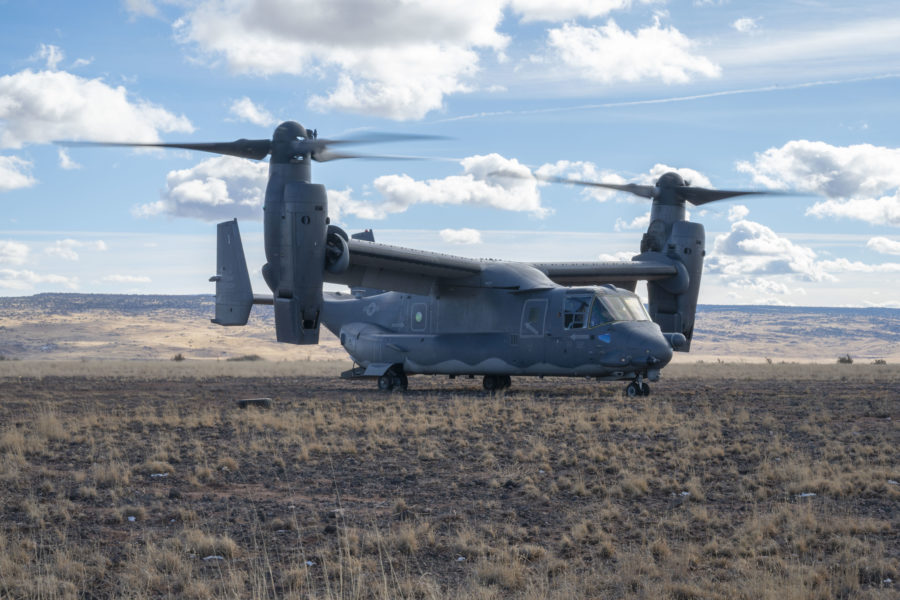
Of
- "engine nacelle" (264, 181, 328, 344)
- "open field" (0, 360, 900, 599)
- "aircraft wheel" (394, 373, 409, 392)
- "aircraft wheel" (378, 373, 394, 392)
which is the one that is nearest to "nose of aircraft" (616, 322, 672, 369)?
"open field" (0, 360, 900, 599)

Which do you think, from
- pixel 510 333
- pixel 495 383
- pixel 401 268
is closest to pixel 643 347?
pixel 510 333

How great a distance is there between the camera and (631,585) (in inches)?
264

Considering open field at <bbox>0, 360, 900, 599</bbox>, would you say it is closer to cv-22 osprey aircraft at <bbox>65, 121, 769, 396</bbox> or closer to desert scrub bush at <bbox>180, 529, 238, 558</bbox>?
desert scrub bush at <bbox>180, 529, 238, 558</bbox>

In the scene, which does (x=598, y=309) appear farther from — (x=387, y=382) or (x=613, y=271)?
(x=387, y=382)

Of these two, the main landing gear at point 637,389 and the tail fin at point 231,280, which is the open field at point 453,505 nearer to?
the main landing gear at point 637,389

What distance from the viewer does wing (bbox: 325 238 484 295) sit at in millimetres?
23797

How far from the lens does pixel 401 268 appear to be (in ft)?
81.8

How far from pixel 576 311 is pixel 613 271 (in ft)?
21.9

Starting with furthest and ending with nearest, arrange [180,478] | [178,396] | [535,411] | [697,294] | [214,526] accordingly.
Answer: [697,294], [178,396], [535,411], [180,478], [214,526]

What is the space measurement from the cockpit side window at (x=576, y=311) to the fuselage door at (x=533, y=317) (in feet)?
2.43

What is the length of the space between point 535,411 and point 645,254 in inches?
497

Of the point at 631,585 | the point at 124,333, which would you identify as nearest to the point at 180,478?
the point at 631,585

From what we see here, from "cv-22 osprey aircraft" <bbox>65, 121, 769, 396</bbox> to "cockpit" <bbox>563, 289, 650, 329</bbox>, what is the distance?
3cm

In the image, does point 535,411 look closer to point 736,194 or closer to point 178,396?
point 178,396
